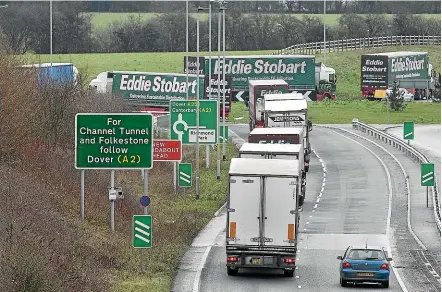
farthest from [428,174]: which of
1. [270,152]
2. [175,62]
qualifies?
[175,62]

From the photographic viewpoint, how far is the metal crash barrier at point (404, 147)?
50.6 m

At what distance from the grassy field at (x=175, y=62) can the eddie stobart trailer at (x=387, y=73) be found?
147 inches

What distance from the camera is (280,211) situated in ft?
114

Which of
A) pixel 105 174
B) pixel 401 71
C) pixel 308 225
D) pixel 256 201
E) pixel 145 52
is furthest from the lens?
pixel 145 52

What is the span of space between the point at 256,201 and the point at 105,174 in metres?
16.4

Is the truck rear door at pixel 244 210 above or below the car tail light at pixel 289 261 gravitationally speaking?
above

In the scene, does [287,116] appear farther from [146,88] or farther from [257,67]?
[257,67]

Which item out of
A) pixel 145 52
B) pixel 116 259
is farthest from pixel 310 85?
pixel 116 259

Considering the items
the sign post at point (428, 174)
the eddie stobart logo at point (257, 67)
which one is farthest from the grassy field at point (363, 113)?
the sign post at point (428, 174)

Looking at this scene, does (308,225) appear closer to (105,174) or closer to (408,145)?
(105,174)

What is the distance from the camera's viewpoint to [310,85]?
105938 millimetres

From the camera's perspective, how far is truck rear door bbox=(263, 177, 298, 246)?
34.6 m

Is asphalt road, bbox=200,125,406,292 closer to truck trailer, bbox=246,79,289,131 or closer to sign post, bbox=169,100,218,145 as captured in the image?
truck trailer, bbox=246,79,289,131

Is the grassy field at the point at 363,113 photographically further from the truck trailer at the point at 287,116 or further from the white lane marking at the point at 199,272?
the white lane marking at the point at 199,272
